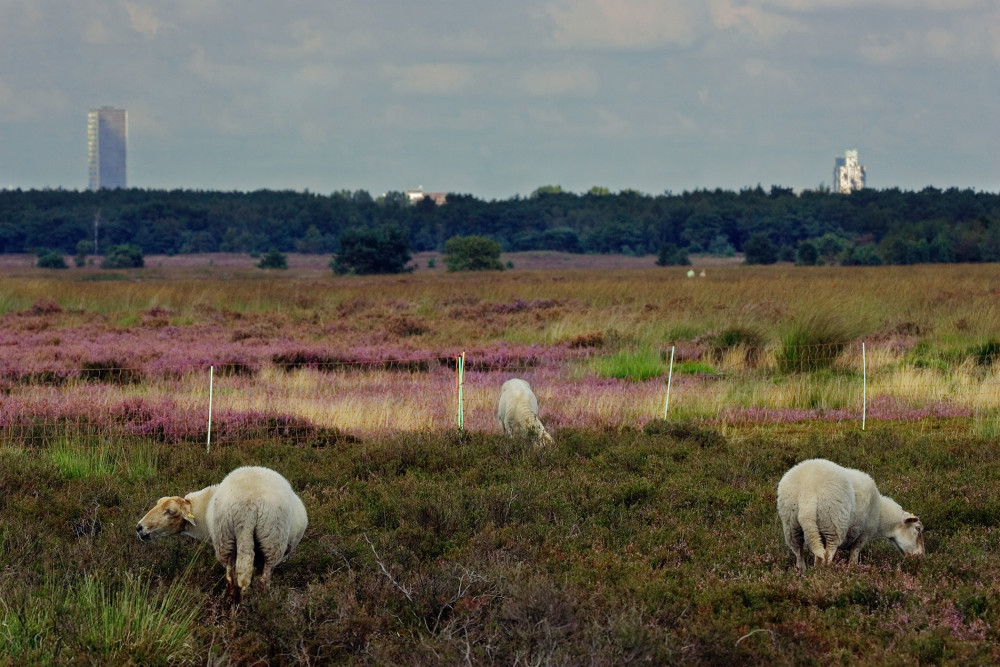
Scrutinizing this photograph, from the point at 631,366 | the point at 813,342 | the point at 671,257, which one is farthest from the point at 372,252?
the point at 813,342

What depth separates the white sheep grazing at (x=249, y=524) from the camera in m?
6.79

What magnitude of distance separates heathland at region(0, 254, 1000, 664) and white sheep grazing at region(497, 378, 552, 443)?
239 millimetres


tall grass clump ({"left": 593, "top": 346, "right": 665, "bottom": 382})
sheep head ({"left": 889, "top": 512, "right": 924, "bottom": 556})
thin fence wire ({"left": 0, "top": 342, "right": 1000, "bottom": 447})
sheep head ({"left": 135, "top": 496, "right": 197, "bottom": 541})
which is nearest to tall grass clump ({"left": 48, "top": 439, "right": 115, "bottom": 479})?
thin fence wire ({"left": 0, "top": 342, "right": 1000, "bottom": 447})

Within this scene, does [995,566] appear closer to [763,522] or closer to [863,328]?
[763,522]

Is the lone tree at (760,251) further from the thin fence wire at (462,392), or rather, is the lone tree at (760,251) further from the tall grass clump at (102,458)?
the tall grass clump at (102,458)

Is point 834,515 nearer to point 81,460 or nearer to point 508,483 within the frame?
A: point 508,483

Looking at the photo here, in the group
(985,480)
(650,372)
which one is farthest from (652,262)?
(985,480)

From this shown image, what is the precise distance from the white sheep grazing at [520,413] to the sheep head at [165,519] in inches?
207

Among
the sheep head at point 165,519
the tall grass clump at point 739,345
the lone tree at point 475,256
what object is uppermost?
the lone tree at point 475,256

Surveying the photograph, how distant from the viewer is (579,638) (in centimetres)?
591

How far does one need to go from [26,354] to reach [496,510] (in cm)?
1277

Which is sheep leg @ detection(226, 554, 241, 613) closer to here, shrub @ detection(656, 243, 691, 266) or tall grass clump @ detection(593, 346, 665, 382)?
tall grass clump @ detection(593, 346, 665, 382)

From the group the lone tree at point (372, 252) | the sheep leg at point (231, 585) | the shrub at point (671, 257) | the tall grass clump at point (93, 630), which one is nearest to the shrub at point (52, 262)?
the lone tree at point (372, 252)

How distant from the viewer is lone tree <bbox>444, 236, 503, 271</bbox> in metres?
64.7
